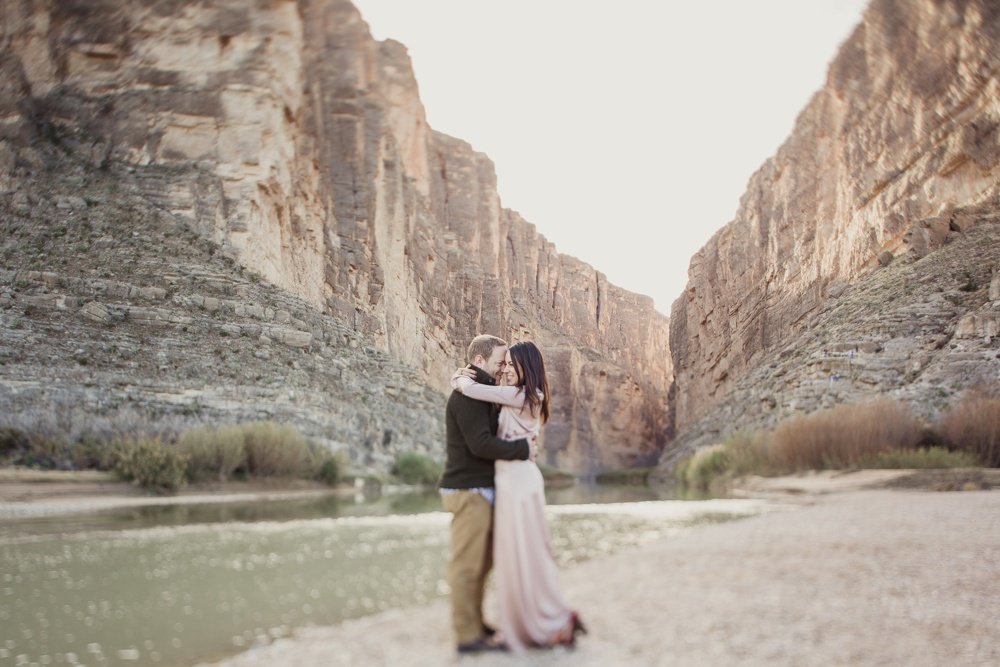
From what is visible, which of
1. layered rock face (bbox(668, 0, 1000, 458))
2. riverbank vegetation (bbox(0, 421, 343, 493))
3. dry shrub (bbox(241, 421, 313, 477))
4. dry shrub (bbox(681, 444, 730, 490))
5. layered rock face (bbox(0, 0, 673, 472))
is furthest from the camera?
layered rock face (bbox(0, 0, 673, 472))

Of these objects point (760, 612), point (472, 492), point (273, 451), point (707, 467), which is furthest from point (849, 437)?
point (472, 492)

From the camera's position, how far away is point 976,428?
57.4 ft

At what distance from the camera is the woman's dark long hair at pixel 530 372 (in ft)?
14.2

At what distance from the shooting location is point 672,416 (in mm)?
77938

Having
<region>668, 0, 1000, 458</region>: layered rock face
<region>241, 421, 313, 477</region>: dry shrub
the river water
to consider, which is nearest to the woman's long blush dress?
the river water

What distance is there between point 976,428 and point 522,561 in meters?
17.0

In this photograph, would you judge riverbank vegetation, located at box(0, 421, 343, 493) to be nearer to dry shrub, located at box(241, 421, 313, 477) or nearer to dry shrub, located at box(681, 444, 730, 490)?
dry shrub, located at box(241, 421, 313, 477)

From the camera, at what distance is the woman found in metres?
3.85

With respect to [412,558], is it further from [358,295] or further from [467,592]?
[358,295]

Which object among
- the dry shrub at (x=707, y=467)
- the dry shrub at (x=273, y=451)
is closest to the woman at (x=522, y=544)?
the dry shrub at (x=273, y=451)

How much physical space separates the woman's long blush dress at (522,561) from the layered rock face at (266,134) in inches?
1014

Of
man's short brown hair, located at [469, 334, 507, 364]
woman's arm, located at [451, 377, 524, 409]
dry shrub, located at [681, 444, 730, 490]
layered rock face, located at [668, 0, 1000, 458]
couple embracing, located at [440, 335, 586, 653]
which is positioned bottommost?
dry shrub, located at [681, 444, 730, 490]

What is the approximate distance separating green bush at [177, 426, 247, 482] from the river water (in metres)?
5.25

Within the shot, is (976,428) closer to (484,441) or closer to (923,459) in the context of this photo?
(923,459)
